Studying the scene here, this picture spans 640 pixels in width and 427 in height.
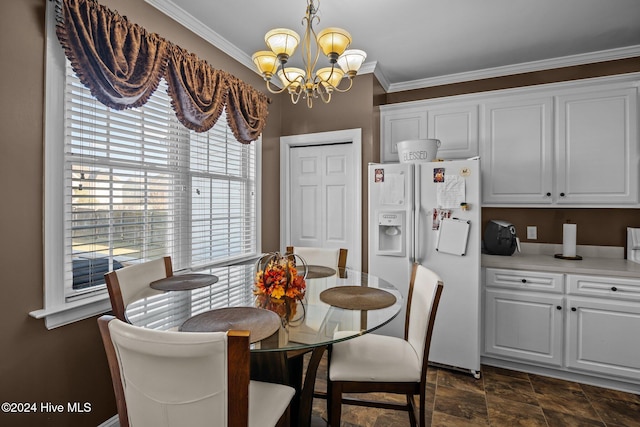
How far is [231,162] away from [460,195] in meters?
1.92

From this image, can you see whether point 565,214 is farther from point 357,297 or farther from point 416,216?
Answer: point 357,297

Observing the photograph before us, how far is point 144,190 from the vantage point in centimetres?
205

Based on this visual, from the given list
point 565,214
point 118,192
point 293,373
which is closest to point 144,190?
point 118,192

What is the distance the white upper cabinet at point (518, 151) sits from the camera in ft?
8.88

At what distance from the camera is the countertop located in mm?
2291

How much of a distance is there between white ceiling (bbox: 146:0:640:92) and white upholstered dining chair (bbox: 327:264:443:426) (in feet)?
5.95

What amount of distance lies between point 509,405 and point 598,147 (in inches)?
82.1

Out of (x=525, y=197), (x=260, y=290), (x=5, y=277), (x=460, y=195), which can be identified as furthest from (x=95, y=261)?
(x=525, y=197)

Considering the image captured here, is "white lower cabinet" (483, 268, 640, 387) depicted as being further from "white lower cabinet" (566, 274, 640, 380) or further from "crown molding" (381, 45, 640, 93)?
"crown molding" (381, 45, 640, 93)

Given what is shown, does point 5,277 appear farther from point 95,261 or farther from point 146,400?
point 146,400

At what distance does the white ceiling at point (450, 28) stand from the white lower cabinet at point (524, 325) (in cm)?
202

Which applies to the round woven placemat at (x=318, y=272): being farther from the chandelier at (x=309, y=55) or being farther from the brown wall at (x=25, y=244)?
the brown wall at (x=25, y=244)

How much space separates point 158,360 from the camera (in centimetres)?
91

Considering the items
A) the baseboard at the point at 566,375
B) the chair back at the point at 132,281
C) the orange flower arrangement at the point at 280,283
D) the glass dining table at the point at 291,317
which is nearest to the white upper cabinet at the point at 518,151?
the baseboard at the point at 566,375
